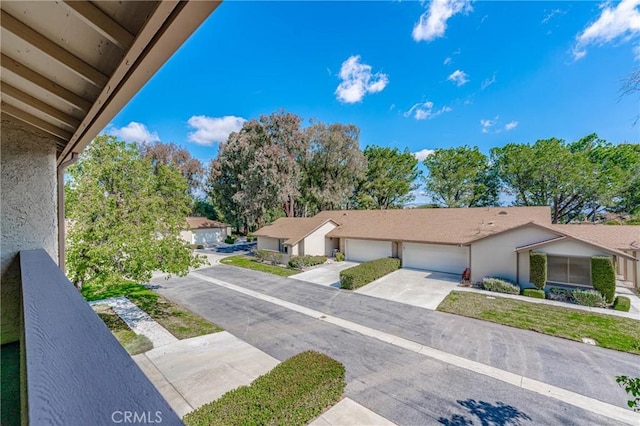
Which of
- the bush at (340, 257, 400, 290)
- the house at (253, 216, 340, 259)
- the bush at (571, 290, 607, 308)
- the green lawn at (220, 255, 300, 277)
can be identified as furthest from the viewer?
the house at (253, 216, 340, 259)

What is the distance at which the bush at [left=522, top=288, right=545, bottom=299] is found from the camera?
42.7ft

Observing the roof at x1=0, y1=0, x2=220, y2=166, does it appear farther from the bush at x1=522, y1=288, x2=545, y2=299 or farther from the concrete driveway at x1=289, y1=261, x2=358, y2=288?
the bush at x1=522, y1=288, x2=545, y2=299

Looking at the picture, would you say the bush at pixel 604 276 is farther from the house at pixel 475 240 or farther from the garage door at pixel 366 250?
the garage door at pixel 366 250

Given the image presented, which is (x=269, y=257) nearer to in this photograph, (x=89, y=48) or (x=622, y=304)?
(x=622, y=304)

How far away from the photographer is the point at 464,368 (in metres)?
7.57

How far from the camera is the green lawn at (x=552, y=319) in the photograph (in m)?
9.09

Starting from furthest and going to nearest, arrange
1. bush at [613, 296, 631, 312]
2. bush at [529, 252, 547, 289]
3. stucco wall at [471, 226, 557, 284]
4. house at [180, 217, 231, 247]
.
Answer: house at [180, 217, 231, 247], stucco wall at [471, 226, 557, 284], bush at [529, 252, 547, 289], bush at [613, 296, 631, 312]

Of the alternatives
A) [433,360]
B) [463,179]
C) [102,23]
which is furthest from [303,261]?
[463,179]

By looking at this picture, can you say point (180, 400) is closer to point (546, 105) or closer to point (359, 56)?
point (359, 56)

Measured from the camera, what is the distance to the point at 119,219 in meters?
10.1

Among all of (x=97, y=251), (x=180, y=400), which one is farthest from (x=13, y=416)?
(x=97, y=251)

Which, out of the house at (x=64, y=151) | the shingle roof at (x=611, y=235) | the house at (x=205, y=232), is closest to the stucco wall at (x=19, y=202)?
the house at (x=64, y=151)

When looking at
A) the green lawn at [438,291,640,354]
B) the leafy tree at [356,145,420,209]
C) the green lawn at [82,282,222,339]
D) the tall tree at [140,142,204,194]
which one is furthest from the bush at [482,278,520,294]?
the tall tree at [140,142,204,194]

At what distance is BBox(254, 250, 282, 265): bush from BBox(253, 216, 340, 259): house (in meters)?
0.51
